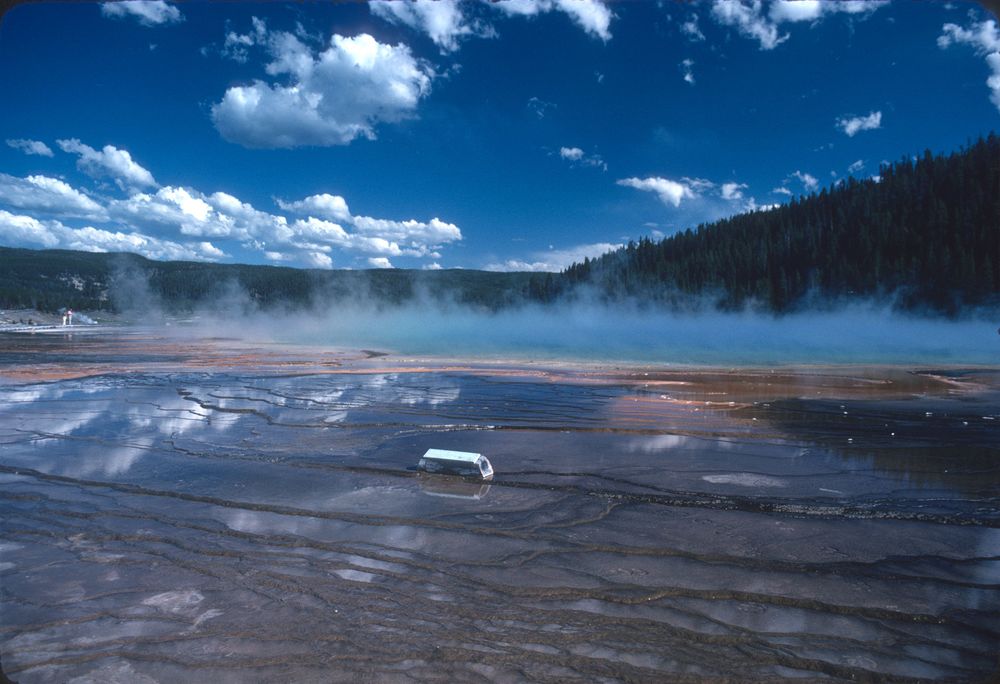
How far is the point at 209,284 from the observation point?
165 m

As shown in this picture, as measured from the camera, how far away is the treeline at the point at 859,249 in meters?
70.2

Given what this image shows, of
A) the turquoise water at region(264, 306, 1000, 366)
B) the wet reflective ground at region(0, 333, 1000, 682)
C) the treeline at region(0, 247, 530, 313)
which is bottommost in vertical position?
the wet reflective ground at region(0, 333, 1000, 682)

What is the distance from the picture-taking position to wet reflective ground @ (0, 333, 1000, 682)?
4855 millimetres

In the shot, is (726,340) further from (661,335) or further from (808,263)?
(808,263)

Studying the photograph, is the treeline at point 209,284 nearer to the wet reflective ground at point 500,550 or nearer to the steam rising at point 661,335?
the steam rising at point 661,335

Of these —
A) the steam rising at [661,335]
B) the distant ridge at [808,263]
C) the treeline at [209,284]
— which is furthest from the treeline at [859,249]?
the treeline at [209,284]

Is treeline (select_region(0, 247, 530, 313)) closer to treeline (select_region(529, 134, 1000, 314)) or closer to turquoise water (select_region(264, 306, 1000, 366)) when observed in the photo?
treeline (select_region(529, 134, 1000, 314))

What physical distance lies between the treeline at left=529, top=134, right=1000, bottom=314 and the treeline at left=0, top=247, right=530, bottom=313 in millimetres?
42977

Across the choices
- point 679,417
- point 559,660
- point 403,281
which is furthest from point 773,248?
point 403,281

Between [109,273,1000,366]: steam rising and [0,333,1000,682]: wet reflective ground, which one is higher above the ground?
[109,273,1000,366]: steam rising

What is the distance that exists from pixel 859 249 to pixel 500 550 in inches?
3662

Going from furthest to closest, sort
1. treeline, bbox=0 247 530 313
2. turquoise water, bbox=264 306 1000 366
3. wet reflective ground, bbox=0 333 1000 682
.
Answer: treeline, bbox=0 247 530 313 < turquoise water, bbox=264 306 1000 366 < wet reflective ground, bbox=0 333 1000 682

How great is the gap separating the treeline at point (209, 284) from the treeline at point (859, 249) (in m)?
43.0

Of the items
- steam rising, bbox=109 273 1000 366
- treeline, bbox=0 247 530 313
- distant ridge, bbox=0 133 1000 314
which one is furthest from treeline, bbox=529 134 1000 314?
treeline, bbox=0 247 530 313
